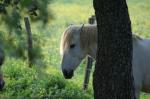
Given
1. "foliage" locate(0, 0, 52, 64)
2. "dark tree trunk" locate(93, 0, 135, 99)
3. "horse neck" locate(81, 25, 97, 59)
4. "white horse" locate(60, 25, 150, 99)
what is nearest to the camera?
"foliage" locate(0, 0, 52, 64)

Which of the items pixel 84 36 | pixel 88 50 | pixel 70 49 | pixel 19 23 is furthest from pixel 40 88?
pixel 19 23

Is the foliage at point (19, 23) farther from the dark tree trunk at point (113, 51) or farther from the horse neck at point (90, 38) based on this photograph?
the horse neck at point (90, 38)

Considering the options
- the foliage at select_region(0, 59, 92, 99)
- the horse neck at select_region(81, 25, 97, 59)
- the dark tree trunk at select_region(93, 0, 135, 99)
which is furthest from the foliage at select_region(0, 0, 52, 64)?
the foliage at select_region(0, 59, 92, 99)

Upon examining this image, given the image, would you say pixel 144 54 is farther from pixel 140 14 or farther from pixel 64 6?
pixel 64 6

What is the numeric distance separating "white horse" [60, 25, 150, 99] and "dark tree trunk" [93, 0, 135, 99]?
1.49 m

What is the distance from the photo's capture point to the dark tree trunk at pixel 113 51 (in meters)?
5.20

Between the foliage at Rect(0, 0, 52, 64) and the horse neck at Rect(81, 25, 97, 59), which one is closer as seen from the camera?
the foliage at Rect(0, 0, 52, 64)

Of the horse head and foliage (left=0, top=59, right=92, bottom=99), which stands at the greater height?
the horse head

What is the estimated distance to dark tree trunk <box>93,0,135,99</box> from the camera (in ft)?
17.1

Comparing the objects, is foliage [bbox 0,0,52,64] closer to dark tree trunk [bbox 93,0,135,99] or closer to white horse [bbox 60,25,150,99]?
dark tree trunk [bbox 93,0,135,99]

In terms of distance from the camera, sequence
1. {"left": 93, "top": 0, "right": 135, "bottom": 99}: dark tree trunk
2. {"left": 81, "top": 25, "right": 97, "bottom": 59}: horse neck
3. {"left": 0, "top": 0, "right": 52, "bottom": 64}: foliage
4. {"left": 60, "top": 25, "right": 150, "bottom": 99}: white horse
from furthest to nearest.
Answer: {"left": 81, "top": 25, "right": 97, "bottom": 59}: horse neck < {"left": 60, "top": 25, "right": 150, "bottom": 99}: white horse < {"left": 93, "top": 0, "right": 135, "bottom": 99}: dark tree trunk < {"left": 0, "top": 0, "right": 52, "bottom": 64}: foliage

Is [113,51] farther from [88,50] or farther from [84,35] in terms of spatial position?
[88,50]

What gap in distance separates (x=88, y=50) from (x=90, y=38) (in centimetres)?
26

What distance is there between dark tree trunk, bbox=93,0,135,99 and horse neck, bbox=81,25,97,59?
65.6 inches
